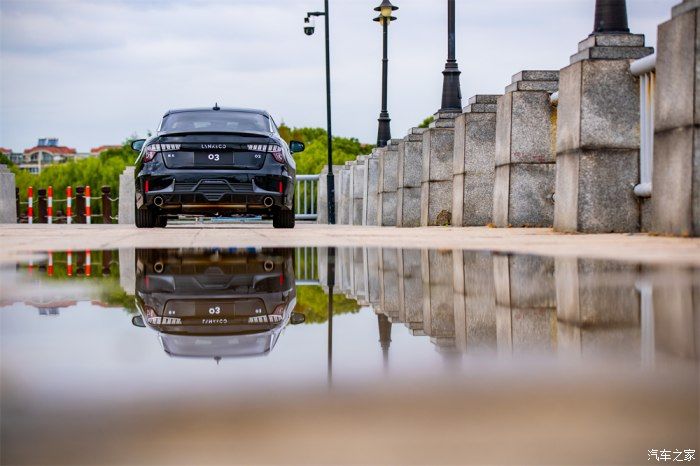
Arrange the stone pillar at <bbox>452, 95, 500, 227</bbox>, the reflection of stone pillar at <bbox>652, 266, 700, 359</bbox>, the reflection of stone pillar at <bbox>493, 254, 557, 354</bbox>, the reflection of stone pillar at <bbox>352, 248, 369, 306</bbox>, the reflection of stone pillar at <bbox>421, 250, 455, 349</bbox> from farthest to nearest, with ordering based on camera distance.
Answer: the stone pillar at <bbox>452, 95, 500, 227</bbox> < the reflection of stone pillar at <bbox>352, 248, 369, 306</bbox> < the reflection of stone pillar at <bbox>421, 250, 455, 349</bbox> < the reflection of stone pillar at <bbox>493, 254, 557, 354</bbox> < the reflection of stone pillar at <bbox>652, 266, 700, 359</bbox>

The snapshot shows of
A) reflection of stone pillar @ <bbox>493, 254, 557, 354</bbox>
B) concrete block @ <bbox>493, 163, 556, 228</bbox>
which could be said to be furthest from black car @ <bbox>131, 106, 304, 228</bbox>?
reflection of stone pillar @ <bbox>493, 254, 557, 354</bbox>

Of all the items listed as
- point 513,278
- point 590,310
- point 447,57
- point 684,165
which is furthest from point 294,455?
point 447,57

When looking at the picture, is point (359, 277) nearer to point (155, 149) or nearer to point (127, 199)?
point (155, 149)

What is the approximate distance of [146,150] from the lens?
12.1 meters

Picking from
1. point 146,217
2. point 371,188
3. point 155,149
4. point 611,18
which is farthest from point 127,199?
point 611,18

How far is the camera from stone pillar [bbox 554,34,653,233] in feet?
30.2

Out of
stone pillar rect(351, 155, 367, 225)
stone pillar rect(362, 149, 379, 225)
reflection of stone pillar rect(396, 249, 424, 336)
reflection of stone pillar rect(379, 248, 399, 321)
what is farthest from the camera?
stone pillar rect(351, 155, 367, 225)

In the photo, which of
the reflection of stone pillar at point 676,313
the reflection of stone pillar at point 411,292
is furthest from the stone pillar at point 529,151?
the reflection of stone pillar at point 676,313

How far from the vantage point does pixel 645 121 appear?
8.98 m

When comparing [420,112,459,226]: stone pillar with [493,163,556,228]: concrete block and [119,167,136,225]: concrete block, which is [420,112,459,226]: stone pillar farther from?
[119,167,136,225]: concrete block

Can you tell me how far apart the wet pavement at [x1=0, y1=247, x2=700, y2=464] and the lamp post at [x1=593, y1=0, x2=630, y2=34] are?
626 cm

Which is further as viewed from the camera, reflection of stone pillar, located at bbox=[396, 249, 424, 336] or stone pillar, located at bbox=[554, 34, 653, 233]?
stone pillar, located at bbox=[554, 34, 653, 233]

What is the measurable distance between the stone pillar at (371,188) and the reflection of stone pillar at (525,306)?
21.6 meters

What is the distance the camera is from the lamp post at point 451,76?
1875 centimetres
